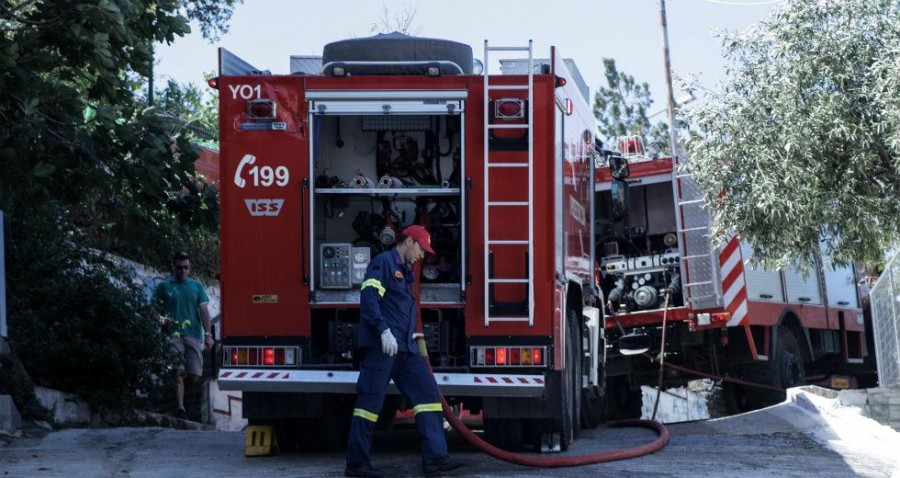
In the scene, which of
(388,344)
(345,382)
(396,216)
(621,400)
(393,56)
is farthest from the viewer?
(621,400)

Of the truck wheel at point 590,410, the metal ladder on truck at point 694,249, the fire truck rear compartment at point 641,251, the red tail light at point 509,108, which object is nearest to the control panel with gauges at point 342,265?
the red tail light at point 509,108

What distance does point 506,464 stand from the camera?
1005 centimetres

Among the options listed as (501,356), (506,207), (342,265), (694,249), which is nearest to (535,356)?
(501,356)

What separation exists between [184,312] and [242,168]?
4889 mm

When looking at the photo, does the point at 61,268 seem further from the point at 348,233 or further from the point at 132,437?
the point at 348,233

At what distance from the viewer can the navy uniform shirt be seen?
920cm

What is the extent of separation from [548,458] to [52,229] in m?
7.00

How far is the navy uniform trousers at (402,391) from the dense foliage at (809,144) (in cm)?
730

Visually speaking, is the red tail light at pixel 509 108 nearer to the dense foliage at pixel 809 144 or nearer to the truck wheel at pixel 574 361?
the truck wheel at pixel 574 361

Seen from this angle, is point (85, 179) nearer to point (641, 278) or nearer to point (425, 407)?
point (425, 407)

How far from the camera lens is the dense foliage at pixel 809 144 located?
15.8 metres

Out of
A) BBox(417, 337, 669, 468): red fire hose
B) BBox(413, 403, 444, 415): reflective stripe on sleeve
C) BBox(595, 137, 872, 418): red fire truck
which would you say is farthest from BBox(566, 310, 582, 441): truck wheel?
BBox(595, 137, 872, 418): red fire truck

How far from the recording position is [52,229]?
48.4 ft

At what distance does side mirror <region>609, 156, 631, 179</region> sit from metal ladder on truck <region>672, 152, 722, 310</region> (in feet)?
7.45
